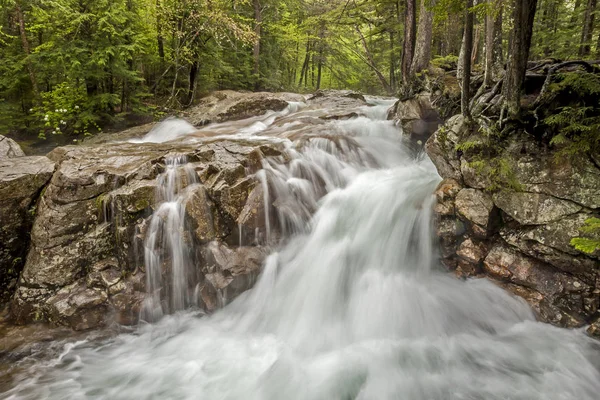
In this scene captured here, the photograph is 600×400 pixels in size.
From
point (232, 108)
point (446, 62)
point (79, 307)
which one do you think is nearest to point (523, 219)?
point (446, 62)

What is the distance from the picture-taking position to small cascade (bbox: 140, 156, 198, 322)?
5.32 metres

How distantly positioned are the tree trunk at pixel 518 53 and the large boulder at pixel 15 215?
749 cm

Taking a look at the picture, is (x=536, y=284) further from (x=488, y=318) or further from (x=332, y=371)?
(x=332, y=371)

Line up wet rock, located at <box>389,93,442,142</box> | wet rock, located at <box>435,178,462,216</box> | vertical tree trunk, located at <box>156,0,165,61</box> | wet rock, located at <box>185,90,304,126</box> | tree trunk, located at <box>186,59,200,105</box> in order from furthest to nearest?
tree trunk, located at <box>186,59,200,105</box> → wet rock, located at <box>185,90,304,126</box> → vertical tree trunk, located at <box>156,0,165,61</box> → wet rock, located at <box>389,93,442,142</box> → wet rock, located at <box>435,178,462,216</box>

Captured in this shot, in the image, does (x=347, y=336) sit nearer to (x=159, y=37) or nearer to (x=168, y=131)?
(x=168, y=131)

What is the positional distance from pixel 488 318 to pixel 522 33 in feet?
12.2

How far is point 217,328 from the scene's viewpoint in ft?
16.6

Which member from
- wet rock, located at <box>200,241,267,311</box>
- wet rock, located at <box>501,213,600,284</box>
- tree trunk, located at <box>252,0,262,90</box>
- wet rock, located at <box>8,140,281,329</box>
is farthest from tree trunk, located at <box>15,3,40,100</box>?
wet rock, located at <box>501,213,600,284</box>

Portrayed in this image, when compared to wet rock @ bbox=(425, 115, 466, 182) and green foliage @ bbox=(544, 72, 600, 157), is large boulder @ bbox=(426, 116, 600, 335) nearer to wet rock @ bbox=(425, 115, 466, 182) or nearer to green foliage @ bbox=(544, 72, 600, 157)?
wet rock @ bbox=(425, 115, 466, 182)

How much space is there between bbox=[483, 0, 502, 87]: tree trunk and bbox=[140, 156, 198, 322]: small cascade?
5.51m

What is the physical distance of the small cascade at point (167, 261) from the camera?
17.5ft

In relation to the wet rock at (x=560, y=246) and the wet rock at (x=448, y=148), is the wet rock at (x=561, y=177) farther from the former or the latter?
the wet rock at (x=448, y=148)

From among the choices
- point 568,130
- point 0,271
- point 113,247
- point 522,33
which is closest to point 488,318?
point 568,130

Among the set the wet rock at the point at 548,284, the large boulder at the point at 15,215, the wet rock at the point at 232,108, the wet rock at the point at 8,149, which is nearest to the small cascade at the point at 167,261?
the large boulder at the point at 15,215
